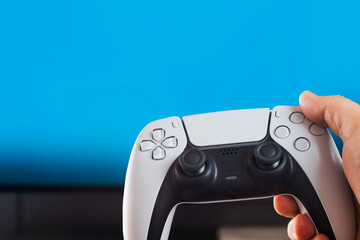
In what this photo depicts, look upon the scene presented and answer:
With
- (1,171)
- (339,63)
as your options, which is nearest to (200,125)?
(339,63)

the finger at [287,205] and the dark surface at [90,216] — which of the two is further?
the dark surface at [90,216]

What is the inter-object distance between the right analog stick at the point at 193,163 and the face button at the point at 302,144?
0.43 feet

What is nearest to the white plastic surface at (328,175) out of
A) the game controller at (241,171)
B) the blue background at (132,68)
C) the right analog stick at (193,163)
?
the game controller at (241,171)

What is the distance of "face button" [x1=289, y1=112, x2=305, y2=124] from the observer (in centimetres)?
61

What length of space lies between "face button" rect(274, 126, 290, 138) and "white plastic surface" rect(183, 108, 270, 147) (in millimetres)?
17

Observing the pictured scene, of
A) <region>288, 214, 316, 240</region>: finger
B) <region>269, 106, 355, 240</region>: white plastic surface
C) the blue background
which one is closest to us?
<region>269, 106, 355, 240</region>: white plastic surface

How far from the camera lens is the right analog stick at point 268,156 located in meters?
0.56

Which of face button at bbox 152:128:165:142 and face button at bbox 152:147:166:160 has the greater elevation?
face button at bbox 152:128:165:142

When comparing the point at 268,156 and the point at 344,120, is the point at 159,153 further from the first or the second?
the point at 344,120

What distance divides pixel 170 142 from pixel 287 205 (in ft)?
0.84

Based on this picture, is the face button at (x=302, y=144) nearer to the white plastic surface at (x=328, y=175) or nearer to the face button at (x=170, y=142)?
the white plastic surface at (x=328, y=175)

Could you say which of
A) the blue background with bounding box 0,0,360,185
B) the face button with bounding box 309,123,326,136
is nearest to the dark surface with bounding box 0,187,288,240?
the blue background with bounding box 0,0,360,185

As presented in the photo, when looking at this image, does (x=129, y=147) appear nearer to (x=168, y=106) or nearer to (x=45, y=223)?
(x=168, y=106)

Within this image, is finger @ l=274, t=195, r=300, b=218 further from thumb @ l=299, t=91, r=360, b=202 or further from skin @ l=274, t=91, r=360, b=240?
thumb @ l=299, t=91, r=360, b=202
